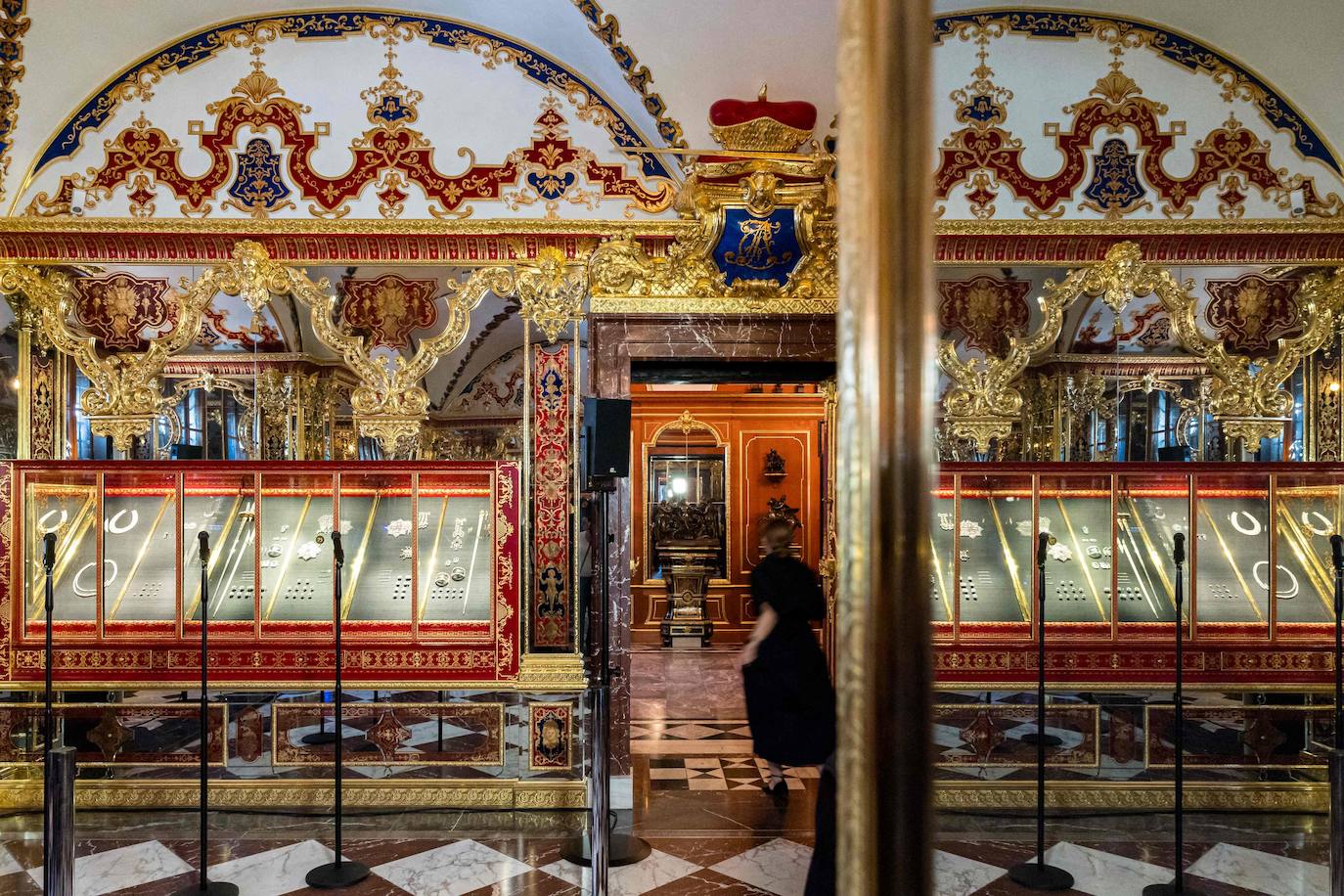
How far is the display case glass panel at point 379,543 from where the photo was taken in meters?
4.97

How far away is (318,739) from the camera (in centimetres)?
529

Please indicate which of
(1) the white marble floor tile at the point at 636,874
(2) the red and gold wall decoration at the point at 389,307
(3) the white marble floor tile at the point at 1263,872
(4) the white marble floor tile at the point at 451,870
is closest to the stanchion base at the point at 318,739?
(4) the white marble floor tile at the point at 451,870

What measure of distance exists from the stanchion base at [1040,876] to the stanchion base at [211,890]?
343 centimetres

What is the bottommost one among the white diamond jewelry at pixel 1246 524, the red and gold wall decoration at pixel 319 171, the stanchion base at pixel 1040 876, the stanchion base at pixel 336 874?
the stanchion base at pixel 1040 876

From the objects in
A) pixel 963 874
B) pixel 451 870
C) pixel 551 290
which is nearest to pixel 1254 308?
pixel 963 874

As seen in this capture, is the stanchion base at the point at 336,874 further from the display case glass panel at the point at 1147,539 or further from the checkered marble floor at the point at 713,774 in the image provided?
the display case glass panel at the point at 1147,539

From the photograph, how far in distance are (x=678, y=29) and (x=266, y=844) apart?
14.8ft

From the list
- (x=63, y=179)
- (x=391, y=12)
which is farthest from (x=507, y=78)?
(x=63, y=179)

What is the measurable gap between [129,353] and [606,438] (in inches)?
114

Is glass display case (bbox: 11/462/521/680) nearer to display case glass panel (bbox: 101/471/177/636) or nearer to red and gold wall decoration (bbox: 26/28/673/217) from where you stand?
display case glass panel (bbox: 101/471/177/636)

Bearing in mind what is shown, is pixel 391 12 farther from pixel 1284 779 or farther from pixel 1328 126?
pixel 1284 779

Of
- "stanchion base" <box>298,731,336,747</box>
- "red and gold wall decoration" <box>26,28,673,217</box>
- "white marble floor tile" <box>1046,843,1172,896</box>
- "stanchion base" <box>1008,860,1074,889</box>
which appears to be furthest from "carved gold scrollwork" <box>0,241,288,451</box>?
"white marble floor tile" <box>1046,843,1172,896</box>

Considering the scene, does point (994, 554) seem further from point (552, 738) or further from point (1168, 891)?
point (552, 738)

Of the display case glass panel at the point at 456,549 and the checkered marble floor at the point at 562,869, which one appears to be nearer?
the checkered marble floor at the point at 562,869
